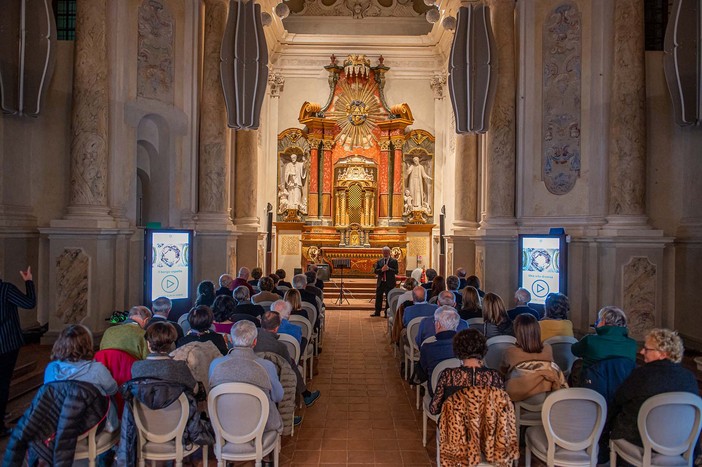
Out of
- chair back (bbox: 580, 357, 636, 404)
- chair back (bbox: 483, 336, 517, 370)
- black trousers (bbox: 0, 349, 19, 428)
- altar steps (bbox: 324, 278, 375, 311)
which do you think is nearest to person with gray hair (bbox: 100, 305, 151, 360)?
black trousers (bbox: 0, 349, 19, 428)

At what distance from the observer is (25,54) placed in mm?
7934

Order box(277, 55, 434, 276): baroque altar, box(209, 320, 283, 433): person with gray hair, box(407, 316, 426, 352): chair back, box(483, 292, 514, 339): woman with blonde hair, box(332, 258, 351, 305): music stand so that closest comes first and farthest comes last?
box(209, 320, 283, 433): person with gray hair → box(483, 292, 514, 339): woman with blonde hair → box(407, 316, 426, 352): chair back → box(332, 258, 351, 305): music stand → box(277, 55, 434, 276): baroque altar

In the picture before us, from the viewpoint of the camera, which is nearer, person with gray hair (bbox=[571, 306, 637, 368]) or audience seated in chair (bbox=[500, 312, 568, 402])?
audience seated in chair (bbox=[500, 312, 568, 402])

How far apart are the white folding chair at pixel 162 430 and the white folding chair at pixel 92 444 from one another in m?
0.23

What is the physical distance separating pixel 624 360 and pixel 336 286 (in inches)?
456

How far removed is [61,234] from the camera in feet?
25.5

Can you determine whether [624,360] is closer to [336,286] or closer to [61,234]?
[61,234]

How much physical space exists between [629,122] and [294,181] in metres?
10.9

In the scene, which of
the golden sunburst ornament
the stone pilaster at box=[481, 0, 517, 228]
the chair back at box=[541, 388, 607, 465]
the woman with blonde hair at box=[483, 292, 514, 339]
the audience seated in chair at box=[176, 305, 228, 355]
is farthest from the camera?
the golden sunburst ornament

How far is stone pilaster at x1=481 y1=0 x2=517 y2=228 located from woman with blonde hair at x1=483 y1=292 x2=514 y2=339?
5.01m

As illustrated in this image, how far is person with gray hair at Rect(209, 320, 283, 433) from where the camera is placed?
374 centimetres

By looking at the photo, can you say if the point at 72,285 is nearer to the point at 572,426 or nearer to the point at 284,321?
the point at 284,321

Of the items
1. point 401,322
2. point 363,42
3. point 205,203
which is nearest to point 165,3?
point 205,203

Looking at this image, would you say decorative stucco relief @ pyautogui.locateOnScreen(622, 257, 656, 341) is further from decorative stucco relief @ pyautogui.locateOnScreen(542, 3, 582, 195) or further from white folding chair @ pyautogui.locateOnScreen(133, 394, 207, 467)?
white folding chair @ pyautogui.locateOnScreen(133, 394, 207, 467)
